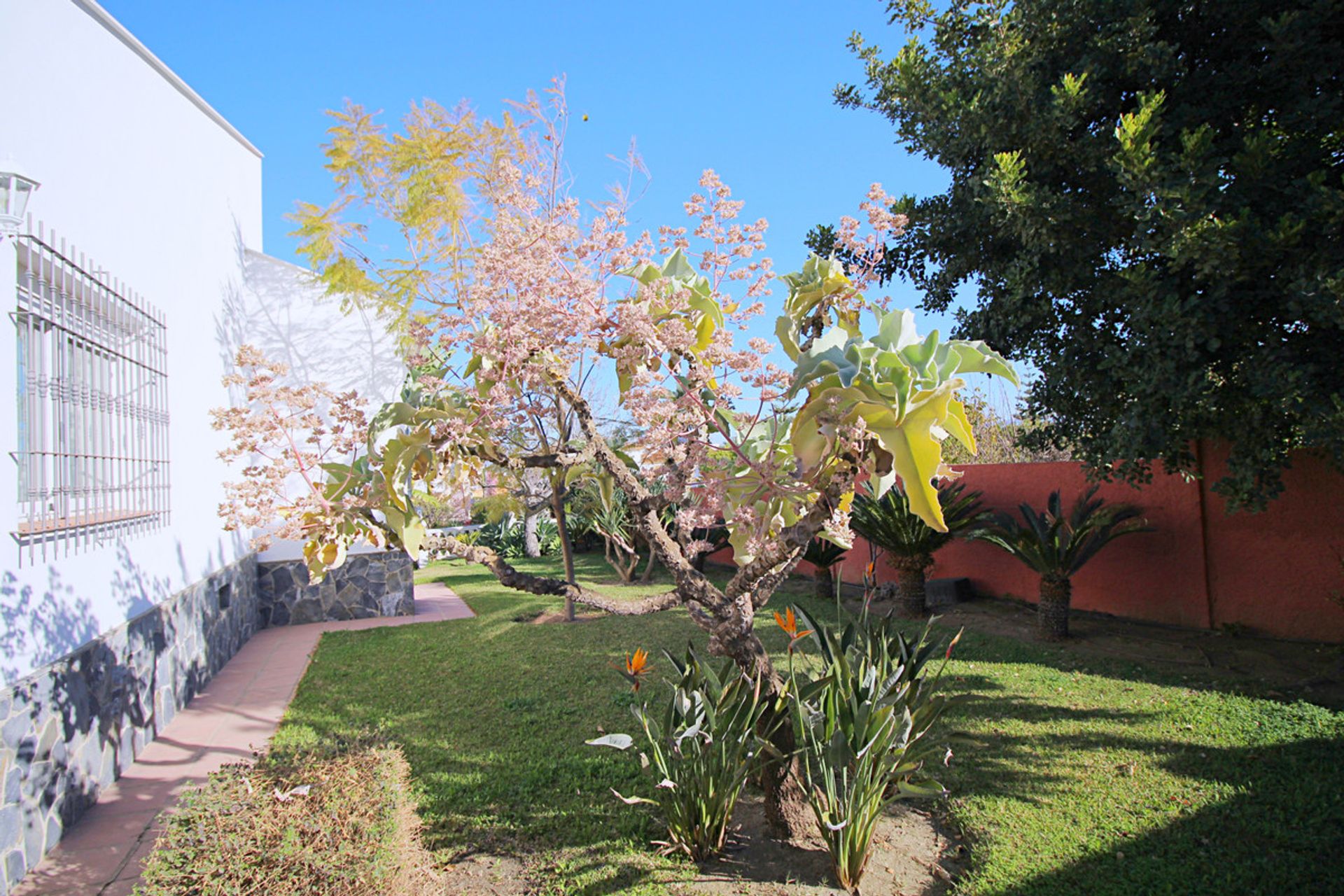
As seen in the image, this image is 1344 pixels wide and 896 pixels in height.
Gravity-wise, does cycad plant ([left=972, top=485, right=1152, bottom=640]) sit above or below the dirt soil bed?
above

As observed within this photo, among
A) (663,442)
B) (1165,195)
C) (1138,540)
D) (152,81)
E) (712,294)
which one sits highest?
(152,81)

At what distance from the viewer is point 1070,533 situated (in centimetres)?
Answer: 654

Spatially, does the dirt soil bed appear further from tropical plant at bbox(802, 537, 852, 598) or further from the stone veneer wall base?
tropical plant at bbox(802, 537, 852, 598)

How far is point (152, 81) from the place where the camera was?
18.6 feet

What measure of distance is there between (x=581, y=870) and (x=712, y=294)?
2164 millimetres

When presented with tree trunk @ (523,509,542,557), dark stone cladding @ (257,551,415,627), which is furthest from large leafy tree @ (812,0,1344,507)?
tree trunk @ (523,509,542,557)

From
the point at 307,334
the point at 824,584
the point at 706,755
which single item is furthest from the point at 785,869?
the point at 307,334

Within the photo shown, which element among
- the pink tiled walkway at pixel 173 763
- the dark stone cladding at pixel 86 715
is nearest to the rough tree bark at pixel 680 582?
the pink tiled walkway at pixel 173 763

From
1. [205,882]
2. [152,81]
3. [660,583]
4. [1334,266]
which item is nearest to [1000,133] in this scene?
[1334,266]

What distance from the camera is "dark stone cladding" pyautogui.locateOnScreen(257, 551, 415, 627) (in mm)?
8961

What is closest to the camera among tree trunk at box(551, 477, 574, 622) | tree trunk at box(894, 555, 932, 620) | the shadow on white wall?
tree trunk at box(551, 477, 574, 622)

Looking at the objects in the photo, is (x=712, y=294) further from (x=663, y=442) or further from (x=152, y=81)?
(x=152, y=81)

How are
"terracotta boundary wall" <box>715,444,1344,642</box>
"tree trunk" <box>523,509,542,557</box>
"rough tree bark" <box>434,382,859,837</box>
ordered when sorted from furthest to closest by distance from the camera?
"tree trunk" <box>523,509,542,557</box> → "terracotta boundary wall" <box>715,444,1344,642</box> → "rough tree bark" <box>434,382,859,837</box>

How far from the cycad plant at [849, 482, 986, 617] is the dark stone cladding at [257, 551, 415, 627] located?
18.0 ft
